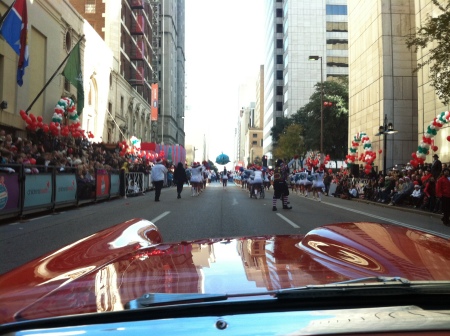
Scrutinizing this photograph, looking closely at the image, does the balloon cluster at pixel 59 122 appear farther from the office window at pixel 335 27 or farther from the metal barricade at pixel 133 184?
the office window at pixel 335 27

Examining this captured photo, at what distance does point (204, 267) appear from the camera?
6.42 ft

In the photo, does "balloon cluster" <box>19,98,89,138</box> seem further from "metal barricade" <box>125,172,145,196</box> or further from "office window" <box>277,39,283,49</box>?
"office window" <box>277,39,283,49</box>

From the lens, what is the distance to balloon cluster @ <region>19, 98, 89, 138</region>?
2198 centimetres

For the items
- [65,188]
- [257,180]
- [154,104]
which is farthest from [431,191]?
[154,104]

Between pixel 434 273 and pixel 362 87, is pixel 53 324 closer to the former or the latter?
pixel 434 273

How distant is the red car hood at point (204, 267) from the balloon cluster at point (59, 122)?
21.4 m

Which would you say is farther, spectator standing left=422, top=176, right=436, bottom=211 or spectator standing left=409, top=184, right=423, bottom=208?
spectator standing left=409, top=184, right=423, bottom=208

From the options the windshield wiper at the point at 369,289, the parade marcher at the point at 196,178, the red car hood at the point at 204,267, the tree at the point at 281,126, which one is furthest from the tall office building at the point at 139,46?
the windshield wiper at the point at 369,289

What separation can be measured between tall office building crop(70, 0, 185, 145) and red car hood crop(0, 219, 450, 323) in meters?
44.9

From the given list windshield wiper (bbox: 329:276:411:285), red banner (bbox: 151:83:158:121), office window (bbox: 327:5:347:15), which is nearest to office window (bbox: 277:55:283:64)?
office window (bbox: 327:5:347:15)

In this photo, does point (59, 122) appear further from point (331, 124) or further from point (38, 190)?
point (331, 124)

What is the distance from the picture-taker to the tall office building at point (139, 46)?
4388 centimetres

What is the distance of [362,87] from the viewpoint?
4141 centimetres

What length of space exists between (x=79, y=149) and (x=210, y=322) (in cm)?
2502
